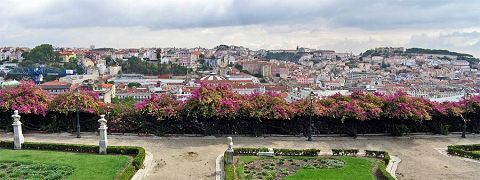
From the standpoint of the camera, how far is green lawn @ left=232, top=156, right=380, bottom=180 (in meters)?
12.8

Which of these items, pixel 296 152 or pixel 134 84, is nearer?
pixel 296 152

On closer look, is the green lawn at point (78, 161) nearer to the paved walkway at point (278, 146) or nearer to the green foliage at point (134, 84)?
the paved walkway at point (278, 146)

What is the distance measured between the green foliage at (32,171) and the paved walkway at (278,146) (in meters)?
2.48

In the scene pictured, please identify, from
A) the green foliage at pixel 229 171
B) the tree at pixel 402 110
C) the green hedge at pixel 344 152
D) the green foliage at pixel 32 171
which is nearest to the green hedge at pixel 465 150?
the tree at pixel 402 110

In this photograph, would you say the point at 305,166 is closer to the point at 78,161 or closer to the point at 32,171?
the point at 78,161

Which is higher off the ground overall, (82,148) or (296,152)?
(82,148)

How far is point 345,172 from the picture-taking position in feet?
43.2

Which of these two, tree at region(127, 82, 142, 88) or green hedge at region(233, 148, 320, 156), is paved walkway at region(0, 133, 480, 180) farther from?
tree at region(127, 82, 142, 88)

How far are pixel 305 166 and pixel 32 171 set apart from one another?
26.1 feet

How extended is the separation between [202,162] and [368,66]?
637ft

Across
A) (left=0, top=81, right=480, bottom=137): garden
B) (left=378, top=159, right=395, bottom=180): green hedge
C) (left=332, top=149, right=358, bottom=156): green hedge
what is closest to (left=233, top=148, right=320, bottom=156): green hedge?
(left=332, top=149, right=358, bottom=156): green hedge

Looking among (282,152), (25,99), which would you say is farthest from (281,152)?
(25,99)

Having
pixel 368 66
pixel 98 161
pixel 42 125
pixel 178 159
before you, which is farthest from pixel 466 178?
pixel 368 66

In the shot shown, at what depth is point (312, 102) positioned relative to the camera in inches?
725
